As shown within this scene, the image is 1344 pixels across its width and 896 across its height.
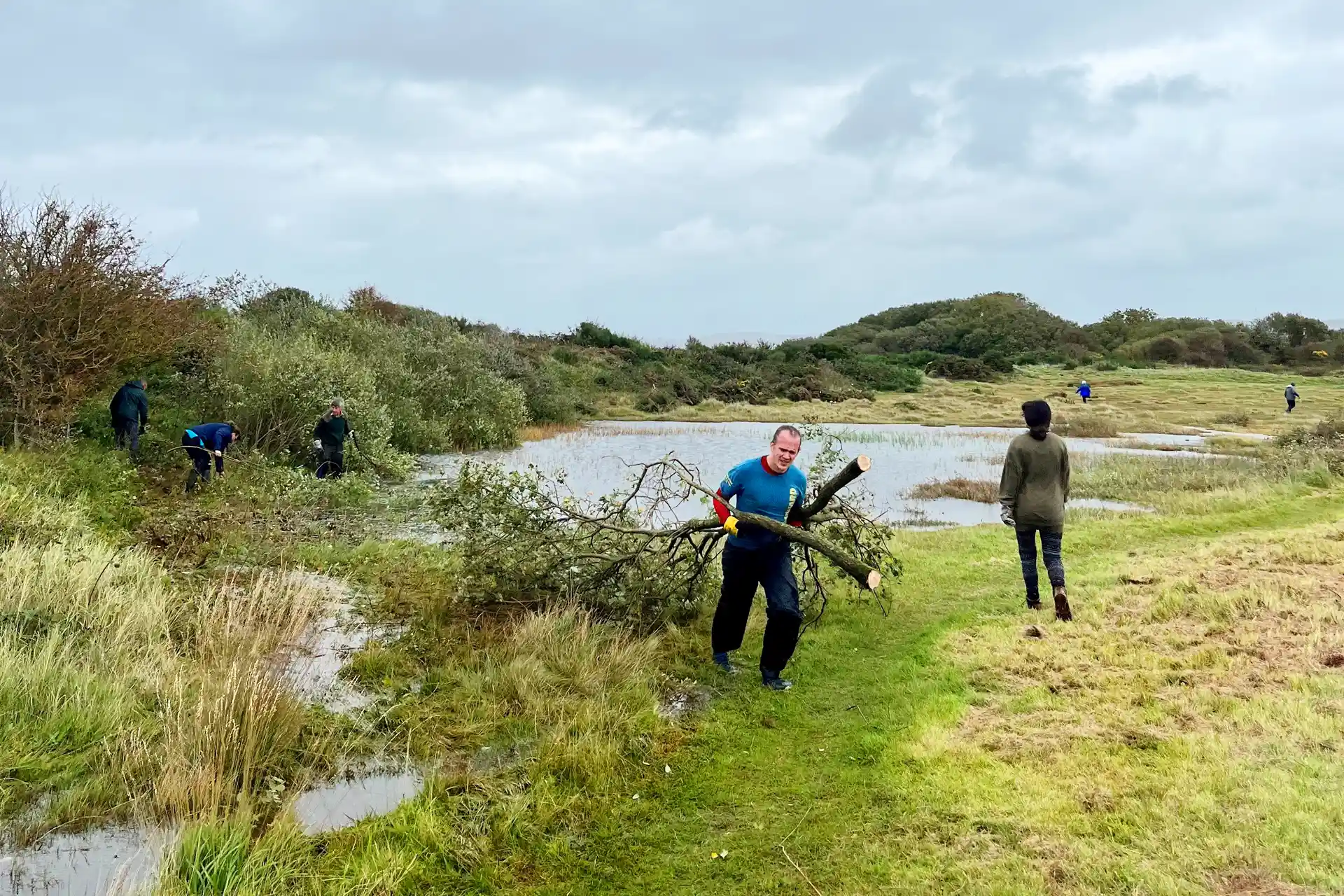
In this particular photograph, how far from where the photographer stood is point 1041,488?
7.41 metres

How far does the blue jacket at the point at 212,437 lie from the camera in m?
12.9

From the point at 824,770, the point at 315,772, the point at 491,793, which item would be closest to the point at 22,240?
the point at 315,772

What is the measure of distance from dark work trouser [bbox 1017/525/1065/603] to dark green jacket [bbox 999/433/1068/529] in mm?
86

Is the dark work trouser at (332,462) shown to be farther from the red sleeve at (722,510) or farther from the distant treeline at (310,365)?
the red sleeve at (722,510)

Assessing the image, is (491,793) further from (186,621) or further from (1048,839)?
(186,621)

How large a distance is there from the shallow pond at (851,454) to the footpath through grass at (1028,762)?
5.37 m

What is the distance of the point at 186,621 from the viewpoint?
21.2ft

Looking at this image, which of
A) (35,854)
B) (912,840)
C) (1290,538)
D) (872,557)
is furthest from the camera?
(1290,538)

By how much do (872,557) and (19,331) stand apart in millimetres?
12655

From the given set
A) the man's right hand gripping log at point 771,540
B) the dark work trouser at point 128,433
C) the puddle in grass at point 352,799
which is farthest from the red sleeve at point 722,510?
the dark work trouser at point 128,433

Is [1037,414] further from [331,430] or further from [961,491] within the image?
[331,430]

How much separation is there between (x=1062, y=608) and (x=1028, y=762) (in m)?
3.00

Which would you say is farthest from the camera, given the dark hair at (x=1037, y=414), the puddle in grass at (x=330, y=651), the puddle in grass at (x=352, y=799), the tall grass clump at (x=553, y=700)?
the dark hair at (x=1037, y=414)

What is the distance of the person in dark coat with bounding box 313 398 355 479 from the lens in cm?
1498
